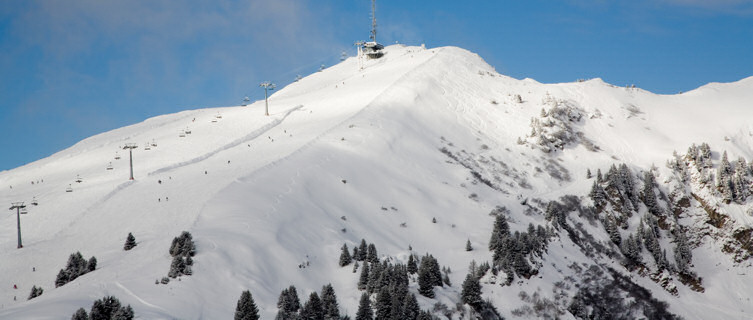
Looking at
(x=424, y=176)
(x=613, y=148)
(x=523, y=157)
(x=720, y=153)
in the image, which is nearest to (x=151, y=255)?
(x=424, y=176)

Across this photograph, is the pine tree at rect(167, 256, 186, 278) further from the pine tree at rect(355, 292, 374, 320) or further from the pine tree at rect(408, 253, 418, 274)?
the pine tree at rect(408, 253, 418, 274)

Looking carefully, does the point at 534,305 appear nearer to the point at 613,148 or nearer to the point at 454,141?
the point at 454,141

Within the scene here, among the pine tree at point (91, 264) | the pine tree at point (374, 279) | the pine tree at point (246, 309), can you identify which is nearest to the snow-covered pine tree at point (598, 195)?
the pine tree at point (374, 279)

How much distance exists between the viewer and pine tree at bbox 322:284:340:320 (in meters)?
37.9

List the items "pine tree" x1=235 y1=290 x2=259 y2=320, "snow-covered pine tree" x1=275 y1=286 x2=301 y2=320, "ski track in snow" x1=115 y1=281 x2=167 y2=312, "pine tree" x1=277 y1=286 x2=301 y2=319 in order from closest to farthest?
"ski track in snow" x1=115 y1=281 x2=167 y2=312 < "pine tree" x1=235 y1=290 x2=259 y2=320 < "snow-covered pine tree" x1=275 y1=286 x2=301 y2=320 < "pine tree" x1=277 y1=286 x2=301 y2=319

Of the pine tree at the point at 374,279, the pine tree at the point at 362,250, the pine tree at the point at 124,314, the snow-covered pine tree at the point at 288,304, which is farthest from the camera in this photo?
the pine tree at the point at 362,250

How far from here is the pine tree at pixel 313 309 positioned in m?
37.2

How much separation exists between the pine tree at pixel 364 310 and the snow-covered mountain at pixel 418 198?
73.1 inches

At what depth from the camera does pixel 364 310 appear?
3850 centimetres

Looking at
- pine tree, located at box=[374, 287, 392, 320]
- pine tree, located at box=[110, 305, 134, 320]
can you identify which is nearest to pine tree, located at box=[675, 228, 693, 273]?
pine tree, located at box=[374, 287, 392, 320]

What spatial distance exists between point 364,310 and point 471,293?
10937mm

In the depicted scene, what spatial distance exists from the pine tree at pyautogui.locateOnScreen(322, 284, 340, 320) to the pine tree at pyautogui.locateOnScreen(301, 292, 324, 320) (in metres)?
0.44

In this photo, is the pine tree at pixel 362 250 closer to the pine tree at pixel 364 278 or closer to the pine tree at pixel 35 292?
the pine tree at pixel 364 278

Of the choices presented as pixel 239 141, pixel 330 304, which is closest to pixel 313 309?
pixel 330 304
